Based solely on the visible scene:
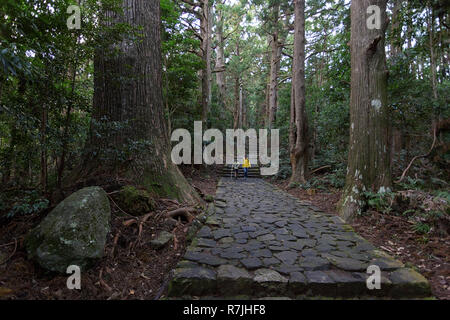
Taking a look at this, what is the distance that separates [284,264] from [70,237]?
2439 millimetres

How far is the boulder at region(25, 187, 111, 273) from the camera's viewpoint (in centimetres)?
230

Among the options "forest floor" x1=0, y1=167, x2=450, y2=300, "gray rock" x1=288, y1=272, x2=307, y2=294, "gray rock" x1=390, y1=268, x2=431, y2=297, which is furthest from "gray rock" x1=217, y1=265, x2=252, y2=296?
"gray rock" x1=390, y1=268, x2=431, y2=297

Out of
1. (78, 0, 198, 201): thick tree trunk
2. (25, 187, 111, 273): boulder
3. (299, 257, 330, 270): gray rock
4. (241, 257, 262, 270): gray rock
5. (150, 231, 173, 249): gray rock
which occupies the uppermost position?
(78, 0, 198, 201): thick tree trunk

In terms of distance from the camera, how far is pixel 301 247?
3.24 metres

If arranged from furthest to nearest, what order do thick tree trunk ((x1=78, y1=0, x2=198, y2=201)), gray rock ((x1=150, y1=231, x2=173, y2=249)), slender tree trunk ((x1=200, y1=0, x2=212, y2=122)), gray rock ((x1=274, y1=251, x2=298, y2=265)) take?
slender tree trunk ((x1=200, y1=0, x2=212, y2=122))
thick tree trunk ((x1=78, y1=0, x2=198, y2=201))
gray rock ((x1=150, y1=231, x2=173, y2=249))
gray rock ((x1=274, y1=251, x2=298, y2=265))

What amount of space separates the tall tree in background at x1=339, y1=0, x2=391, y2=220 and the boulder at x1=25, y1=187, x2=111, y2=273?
4596 millimetres

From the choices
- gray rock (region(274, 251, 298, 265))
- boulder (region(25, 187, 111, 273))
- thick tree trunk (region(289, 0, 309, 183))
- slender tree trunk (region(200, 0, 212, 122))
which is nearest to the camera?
boulder (region(25, 187, 111, 273))

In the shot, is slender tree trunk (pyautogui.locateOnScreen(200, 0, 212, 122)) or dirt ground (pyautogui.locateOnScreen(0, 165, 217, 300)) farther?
slender tree trunk (pyautogui.locateOnScreen(200, 0, 212, 122))

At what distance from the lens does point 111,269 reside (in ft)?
8.55

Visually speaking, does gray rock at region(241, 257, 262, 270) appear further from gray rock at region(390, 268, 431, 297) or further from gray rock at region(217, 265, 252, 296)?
gray rock at region(390, 268, 431, 297)

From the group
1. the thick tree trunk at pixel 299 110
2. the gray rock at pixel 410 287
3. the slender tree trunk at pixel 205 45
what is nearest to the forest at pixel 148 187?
the gray rock at pixel 410 287

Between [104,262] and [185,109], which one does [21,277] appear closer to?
[104,262]

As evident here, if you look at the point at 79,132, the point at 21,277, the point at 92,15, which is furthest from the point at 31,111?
the point at 21,277

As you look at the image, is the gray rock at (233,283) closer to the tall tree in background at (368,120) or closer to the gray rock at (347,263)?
the gray rock at (347,263)
